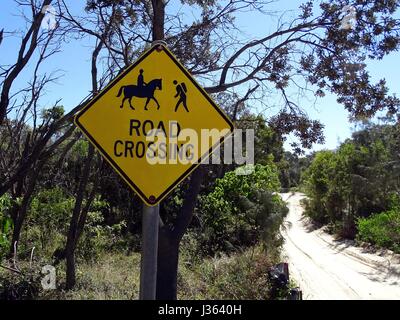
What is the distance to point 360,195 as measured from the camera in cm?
2845

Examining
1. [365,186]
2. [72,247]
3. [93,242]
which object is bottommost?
[93,242]

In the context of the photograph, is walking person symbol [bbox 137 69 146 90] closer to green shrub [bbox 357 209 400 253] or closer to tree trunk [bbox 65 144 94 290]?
tree trunk [bbox 65 144 94 290]

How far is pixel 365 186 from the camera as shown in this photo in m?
27.8

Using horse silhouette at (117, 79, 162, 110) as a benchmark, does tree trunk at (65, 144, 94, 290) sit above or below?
below

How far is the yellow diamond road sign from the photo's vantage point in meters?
3.30

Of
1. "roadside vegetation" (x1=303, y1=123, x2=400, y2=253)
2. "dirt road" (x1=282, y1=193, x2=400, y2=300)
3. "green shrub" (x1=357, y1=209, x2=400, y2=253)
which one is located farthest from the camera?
"roadside vegetation" (x1=303, y1=123, x2=400, y2=253)

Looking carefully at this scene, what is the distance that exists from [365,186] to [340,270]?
428 inches

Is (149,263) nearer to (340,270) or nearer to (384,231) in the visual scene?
(340,270)

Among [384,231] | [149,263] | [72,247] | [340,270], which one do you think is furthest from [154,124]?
[384,231]

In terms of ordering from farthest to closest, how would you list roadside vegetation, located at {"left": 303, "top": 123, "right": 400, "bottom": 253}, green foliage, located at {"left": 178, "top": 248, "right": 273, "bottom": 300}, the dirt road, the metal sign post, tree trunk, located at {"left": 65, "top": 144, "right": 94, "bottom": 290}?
roadside vegetation, located at {"left": 303, "top": 123, "right": 400, "bottom": 253}, the dirt road, green foliage, located at {"left": 178, "top": 248, "right": 273, "bottom": 300}, tree trunk, located at {"left": 65, "top": 144, "right": 94, "bottom": 290}, the metal sign post

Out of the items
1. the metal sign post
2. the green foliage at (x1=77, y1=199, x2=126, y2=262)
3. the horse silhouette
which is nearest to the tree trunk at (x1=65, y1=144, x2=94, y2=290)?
the green foliage at (x1=77, y1=199, x2=126, y2=262)
